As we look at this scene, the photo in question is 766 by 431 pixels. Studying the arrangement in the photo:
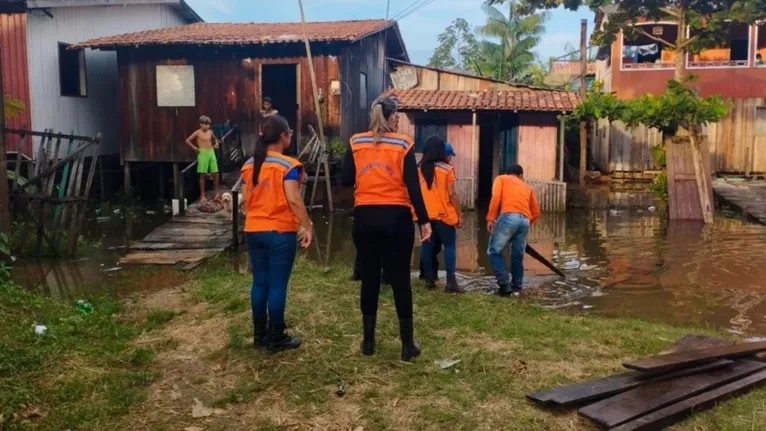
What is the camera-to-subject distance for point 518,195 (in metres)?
7.46

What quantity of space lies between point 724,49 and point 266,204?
22.2 m

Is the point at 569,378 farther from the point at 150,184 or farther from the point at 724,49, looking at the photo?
the point at 724,49

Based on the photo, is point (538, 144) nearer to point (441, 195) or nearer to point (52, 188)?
point (441, 195)

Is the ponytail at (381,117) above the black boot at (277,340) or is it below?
above

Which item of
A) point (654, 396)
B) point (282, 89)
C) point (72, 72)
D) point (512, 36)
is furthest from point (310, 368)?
point (512, 36)

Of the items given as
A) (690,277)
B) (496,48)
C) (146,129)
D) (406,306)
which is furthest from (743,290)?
(496,48)

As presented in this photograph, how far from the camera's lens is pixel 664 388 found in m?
3.97

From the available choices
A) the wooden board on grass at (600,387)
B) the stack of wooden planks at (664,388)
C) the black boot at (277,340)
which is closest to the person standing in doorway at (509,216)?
the stack of wooden planks at (664,388)

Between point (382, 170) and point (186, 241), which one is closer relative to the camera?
point (382, 170)

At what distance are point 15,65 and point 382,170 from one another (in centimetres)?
1305

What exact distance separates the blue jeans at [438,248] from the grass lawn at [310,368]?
0.93m

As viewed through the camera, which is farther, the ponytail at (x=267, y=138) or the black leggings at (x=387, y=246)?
the ponytail at (x=267, y=138)

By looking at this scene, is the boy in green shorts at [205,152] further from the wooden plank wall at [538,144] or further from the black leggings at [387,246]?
the black leggings at [387,246]

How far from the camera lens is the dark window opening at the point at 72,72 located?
53.2 feet
